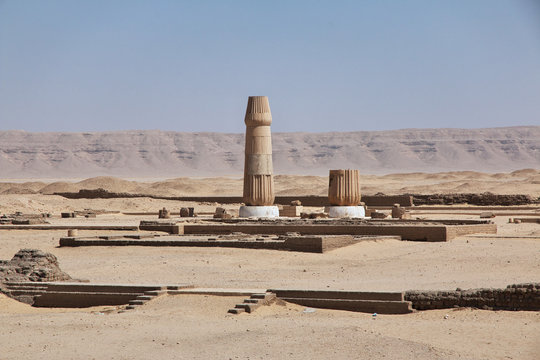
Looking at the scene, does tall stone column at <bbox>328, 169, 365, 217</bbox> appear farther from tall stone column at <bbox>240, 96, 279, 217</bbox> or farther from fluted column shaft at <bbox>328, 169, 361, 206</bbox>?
tall stone column at <bbox>240, 96, 279, 217</bbox>

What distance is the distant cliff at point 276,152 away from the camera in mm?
158750

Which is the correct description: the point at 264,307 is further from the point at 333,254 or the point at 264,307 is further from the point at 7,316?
the point at 333,254

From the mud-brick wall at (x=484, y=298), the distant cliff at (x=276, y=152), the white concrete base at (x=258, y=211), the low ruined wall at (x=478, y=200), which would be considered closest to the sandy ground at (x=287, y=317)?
the mud-brick wall at (x=484, y=298)

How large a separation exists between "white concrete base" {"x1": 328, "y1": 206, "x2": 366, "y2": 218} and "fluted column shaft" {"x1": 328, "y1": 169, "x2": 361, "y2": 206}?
0.75 ft

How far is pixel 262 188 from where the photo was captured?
28359 millimetres

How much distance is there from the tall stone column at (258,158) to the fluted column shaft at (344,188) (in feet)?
6.86

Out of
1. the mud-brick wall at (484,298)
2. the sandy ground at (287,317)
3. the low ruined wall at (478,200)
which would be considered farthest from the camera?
the low ruined wall at (478,200)

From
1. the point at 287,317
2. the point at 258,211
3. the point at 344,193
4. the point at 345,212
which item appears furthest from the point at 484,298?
the point at 258,211

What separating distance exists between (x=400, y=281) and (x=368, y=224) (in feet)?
A: 28.7

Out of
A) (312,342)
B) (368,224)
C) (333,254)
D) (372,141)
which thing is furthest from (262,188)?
(372,141)

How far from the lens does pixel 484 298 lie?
12648mm

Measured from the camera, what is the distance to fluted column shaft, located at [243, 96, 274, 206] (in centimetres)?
2831

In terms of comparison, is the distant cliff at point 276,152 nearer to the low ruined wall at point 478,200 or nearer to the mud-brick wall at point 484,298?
the low ruined wall at point 478,200

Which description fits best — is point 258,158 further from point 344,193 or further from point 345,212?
point 345,212
